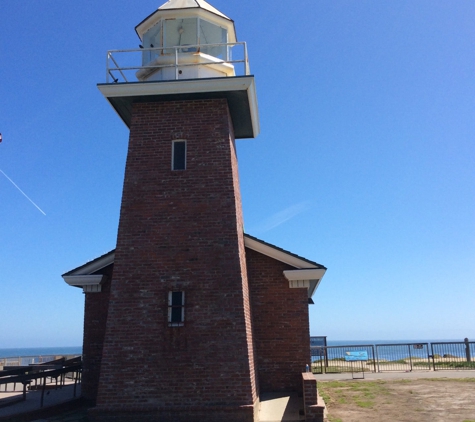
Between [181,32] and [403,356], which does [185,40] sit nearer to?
[181,32]

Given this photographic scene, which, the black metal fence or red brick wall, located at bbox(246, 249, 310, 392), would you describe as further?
the black metal fence

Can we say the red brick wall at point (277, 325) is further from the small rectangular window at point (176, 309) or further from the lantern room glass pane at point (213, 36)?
the lantern room glass pane at point (213, 36)

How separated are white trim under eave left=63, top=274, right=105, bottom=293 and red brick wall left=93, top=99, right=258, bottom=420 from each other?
2.23 meters

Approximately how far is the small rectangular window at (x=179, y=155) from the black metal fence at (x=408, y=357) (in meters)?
13.4

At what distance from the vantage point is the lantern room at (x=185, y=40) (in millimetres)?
11773

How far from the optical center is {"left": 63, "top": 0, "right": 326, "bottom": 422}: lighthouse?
9.84 meters

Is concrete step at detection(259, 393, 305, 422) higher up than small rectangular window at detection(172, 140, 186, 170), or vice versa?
small rectangular window at detection(172, 140, 186, 170)

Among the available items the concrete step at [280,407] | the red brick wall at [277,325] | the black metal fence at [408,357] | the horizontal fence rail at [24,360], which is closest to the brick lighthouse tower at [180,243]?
the concrete step at [280,407]

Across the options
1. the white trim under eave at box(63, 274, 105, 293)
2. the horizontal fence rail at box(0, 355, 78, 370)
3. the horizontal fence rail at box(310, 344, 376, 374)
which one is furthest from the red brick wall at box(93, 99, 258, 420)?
the horizontal fence rail at box(0, 355, 78, 370)

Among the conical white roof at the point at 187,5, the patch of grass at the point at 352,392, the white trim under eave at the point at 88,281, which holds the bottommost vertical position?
the patch of grass at the point at 352,392

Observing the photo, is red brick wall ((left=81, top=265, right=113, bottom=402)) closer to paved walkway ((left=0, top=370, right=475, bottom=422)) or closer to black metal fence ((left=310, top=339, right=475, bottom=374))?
paved walkway ((left=0, top=370, right=475, bottom=422))

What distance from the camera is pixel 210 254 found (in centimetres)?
1059

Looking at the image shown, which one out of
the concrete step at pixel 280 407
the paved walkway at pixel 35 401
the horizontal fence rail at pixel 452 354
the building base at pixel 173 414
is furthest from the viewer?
the horizontal fence rail at pixel 452 354

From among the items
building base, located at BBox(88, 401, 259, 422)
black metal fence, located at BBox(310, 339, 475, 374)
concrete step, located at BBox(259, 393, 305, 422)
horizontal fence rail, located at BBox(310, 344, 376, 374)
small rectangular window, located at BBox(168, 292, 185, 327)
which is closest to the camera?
building base, located at BBox(88, 401, 259, 422)
